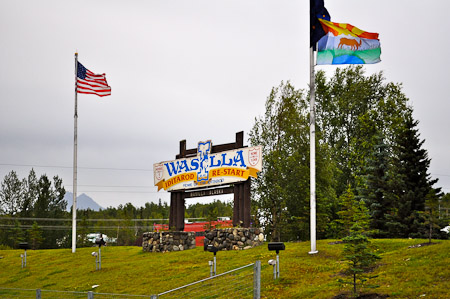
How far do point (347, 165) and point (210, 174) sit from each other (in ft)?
68.3

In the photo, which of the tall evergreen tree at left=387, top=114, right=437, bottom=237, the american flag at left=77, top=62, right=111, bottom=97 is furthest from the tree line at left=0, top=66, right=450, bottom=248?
the american flag at left=77, top=62, right=111, bottom=97

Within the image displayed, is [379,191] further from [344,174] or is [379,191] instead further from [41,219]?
[41,219]

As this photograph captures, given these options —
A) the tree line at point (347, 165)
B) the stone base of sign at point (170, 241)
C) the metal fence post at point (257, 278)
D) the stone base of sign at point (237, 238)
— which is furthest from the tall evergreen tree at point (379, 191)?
the metal fence post at point (257, 278)

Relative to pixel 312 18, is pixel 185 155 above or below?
below

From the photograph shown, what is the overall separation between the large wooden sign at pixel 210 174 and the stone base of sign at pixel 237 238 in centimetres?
58

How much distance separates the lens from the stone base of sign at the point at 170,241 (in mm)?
31312

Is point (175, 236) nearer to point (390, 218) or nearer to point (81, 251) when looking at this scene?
point (81, 251)

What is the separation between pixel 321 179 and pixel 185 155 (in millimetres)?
11701

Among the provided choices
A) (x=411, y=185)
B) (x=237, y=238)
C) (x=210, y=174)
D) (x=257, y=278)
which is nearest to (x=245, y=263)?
(x=237, y=238)

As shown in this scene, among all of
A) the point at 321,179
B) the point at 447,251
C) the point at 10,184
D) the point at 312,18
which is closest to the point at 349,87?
the point at 321,179

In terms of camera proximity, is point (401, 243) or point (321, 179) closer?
point (401, 243)

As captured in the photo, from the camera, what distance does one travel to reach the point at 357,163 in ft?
150

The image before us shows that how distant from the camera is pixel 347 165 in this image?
153 ft

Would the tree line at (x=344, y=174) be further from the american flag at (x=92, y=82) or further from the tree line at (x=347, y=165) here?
the american flag at (x=92, y=82)
